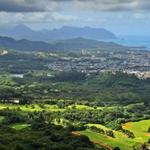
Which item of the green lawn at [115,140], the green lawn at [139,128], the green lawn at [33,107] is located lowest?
the green lawn at [139,128]

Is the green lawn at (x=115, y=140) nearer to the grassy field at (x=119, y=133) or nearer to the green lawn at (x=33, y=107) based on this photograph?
the grassy field at (x=119, y=133)

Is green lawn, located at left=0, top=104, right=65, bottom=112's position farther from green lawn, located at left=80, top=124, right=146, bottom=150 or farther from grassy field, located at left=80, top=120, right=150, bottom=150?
green lawn, located at left=80, top=124, right=146, bottom=150

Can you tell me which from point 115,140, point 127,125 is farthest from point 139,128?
point 115,140

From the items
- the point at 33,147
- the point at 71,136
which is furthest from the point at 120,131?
the point at 33,147

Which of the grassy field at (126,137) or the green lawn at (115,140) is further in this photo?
the grassy field at (126,137)

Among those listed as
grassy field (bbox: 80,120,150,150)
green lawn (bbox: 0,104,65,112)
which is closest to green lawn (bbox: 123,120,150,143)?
grassy field (bbox: 80,120,150,150)

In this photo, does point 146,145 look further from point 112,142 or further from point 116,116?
point 116,116

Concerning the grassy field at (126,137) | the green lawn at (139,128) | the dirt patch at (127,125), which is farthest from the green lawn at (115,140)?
the dirt patch at (127,125)

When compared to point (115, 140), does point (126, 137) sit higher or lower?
lower

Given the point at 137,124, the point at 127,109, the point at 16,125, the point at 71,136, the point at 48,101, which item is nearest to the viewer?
the point at 71,136

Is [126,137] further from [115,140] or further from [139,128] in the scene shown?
[139,128]

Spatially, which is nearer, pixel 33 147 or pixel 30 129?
pixel 33 147
